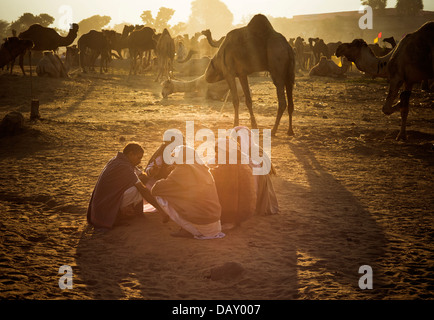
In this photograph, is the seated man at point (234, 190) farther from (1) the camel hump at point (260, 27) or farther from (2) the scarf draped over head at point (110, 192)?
(1) the camel hump at point (260, 27)

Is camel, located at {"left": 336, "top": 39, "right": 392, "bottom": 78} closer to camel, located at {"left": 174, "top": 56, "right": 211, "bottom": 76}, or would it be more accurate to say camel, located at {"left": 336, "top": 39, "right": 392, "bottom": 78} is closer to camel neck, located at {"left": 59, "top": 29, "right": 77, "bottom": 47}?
camel neck, located at {"left": 59, "top": 29, "right": 77, "bottom": 47}

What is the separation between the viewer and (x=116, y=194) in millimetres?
4941

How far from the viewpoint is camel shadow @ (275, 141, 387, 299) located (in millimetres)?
3764

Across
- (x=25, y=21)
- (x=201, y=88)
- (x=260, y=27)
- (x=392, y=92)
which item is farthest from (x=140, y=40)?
(x=25, y=21)

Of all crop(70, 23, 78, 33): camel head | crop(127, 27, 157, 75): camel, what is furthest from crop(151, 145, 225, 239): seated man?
crop(127, 27, 157, 75): camel

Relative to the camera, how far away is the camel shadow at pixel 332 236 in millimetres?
3764

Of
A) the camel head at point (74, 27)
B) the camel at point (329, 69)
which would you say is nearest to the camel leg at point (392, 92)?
the camel head at point (74, 27)

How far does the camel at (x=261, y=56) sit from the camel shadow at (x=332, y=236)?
10.3 feet

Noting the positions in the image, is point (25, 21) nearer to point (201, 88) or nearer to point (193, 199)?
point (201, 88)

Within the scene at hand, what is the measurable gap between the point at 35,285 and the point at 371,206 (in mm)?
3951

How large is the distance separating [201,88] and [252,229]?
37.4ft

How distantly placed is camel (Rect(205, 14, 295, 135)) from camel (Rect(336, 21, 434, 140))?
171 cm

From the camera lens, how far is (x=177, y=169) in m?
4.71
